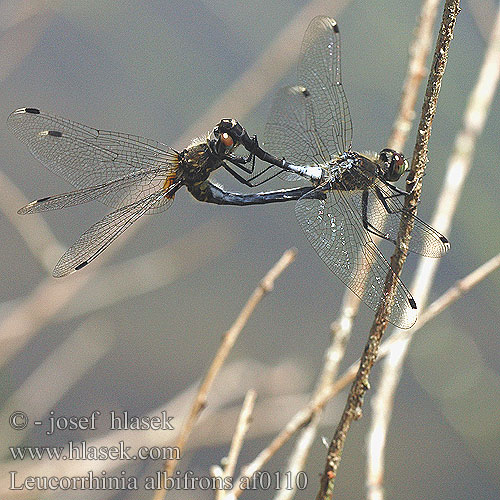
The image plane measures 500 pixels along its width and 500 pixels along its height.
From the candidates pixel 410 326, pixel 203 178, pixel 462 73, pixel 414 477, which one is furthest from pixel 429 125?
pixel 462 73

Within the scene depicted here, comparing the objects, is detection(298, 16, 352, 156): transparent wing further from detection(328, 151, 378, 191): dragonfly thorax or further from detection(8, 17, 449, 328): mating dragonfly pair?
detection(328, 151, 378, 191): dragonfly thorax

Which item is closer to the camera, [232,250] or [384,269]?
[384,269]

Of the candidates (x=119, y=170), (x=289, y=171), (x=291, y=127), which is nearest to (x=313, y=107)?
(x=291, y=127)

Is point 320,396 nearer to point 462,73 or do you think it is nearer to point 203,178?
point 203,178

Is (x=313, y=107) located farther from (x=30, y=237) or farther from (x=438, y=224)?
(x=30, y=237)

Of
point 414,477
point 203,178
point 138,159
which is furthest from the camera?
point 414,477

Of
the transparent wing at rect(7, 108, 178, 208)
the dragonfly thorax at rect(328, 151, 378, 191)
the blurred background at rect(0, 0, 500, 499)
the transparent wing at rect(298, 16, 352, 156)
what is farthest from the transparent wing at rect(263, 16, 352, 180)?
the blurred background at rect(0, 0, 500, 499)

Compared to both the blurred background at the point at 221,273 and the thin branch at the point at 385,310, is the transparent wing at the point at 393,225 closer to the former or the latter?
the thin branch at the point at 385,310

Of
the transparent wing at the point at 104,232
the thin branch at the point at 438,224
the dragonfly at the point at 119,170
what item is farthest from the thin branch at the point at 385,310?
the transparent wing at the point at 104,232
